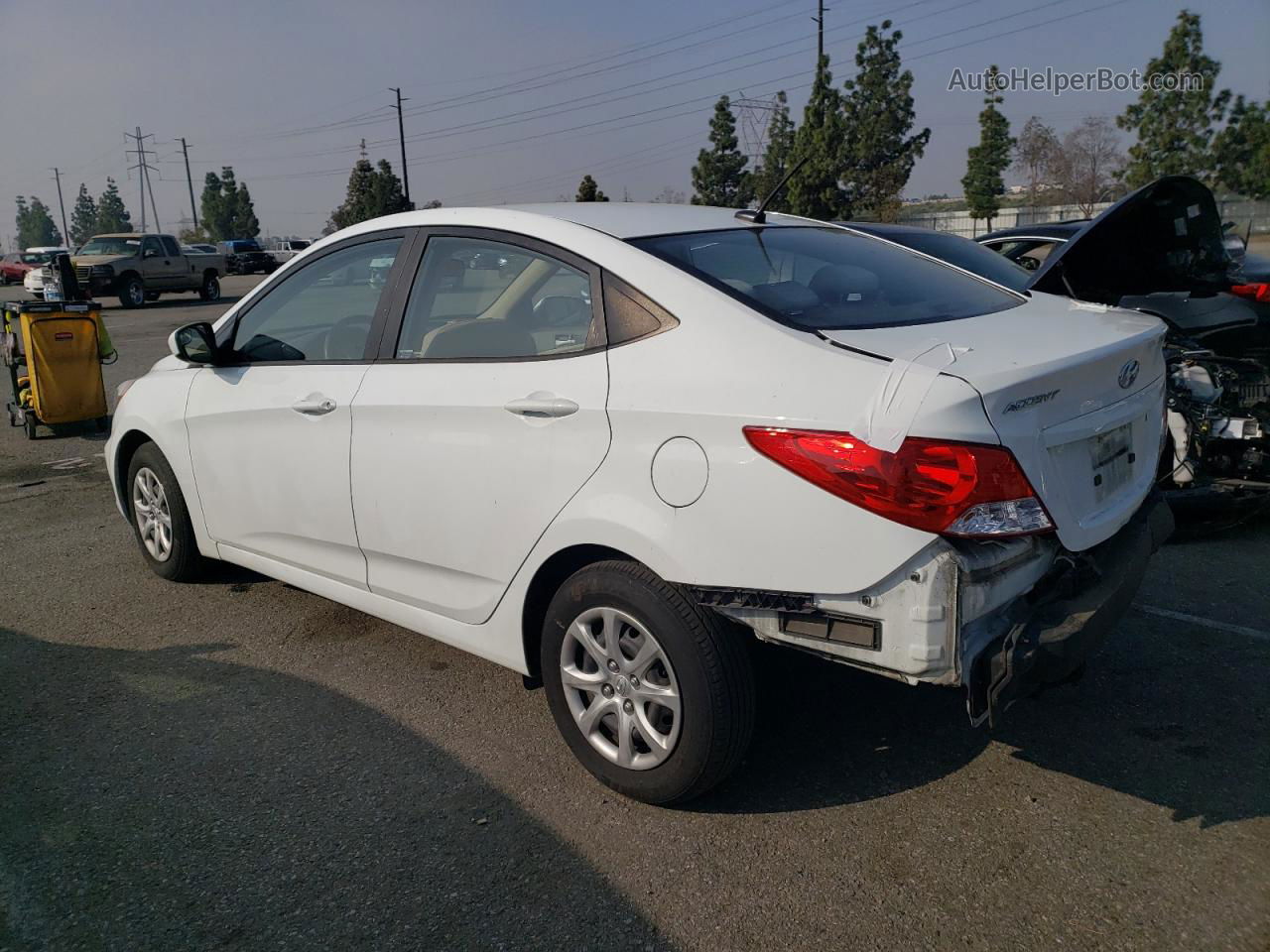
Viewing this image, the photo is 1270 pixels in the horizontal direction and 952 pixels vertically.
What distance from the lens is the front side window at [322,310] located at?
12.7ft

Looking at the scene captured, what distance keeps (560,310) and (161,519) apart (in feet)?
9.31

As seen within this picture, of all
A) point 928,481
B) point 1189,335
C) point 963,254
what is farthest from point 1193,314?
point 928,481

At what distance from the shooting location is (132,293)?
2711 cm

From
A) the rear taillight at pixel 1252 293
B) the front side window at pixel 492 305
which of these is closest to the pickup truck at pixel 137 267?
the front side window at pixel 492 305

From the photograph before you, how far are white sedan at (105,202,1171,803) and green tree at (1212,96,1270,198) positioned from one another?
5091 cm

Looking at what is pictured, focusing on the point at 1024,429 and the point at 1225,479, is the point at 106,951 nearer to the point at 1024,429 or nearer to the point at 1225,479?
the point at 1024,429

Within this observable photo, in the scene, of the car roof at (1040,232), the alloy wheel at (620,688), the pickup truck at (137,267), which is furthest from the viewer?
the pickup truck at (137,267)

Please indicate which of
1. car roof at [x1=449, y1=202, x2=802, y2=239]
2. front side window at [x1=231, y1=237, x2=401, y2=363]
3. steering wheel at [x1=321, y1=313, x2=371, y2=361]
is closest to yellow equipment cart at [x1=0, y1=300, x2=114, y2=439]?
front side window at [x1=231, y1=237, x2=401, y2=363]

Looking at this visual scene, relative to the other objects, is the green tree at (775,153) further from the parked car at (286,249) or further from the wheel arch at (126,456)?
the wheel arch at (126,456)

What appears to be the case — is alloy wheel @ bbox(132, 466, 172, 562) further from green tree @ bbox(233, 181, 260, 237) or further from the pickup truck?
green tree @ bbox(233, 181, 260, 237)

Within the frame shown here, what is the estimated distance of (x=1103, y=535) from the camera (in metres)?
2.86

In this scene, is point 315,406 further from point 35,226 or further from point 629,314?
point 35,226

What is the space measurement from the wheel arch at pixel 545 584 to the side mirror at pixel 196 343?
2.06m

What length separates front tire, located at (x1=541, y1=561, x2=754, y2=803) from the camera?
275cm
